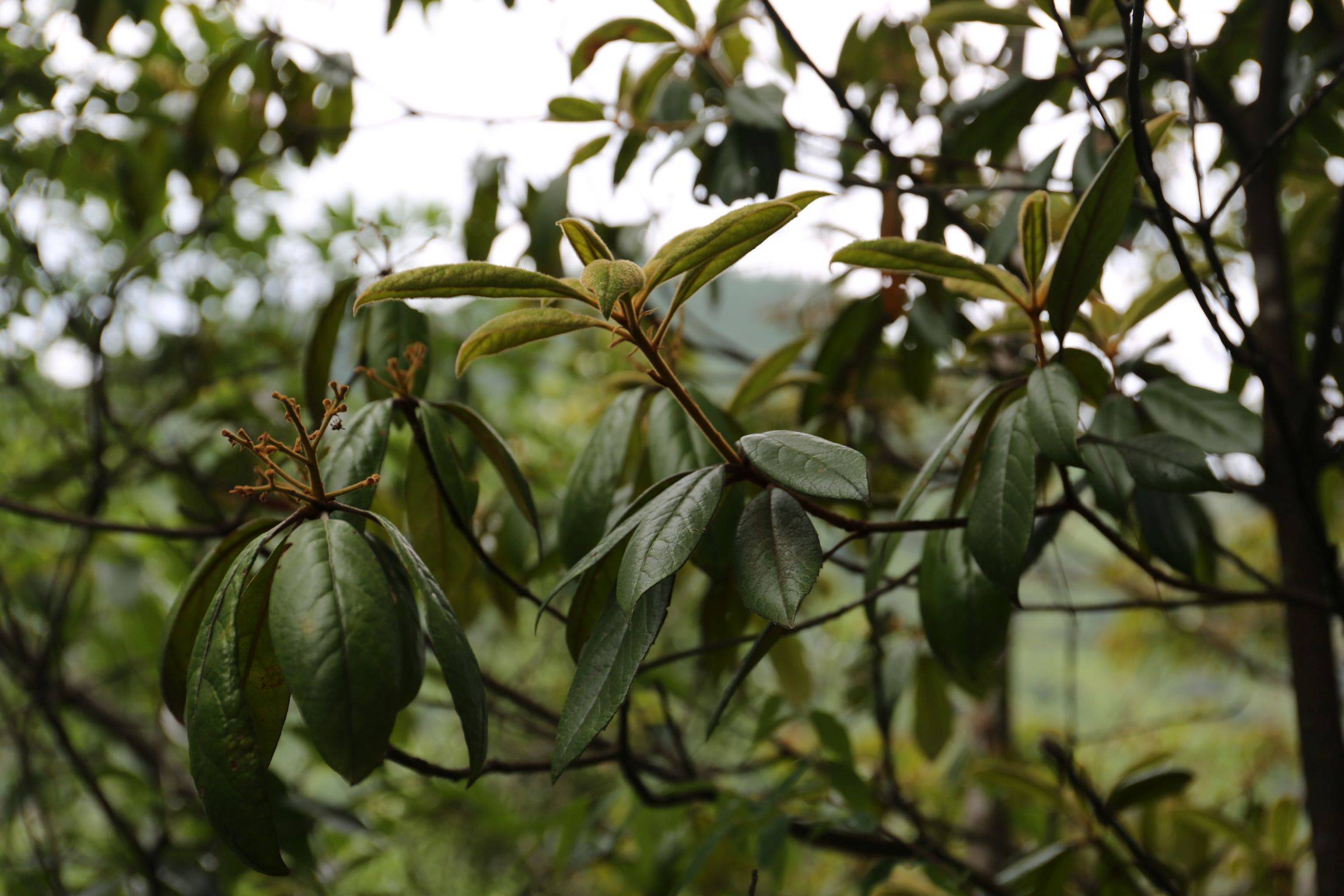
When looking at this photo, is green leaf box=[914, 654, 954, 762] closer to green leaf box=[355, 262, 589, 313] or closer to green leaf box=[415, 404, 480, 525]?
green leaf box=[415, 404, 480, 525]

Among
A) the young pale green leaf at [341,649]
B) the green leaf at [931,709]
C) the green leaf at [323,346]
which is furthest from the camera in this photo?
the green leaf at [931,709]

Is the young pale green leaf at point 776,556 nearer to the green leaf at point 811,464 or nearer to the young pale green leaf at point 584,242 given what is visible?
the green leaf at point 811,464

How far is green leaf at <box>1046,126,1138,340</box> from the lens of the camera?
50cm

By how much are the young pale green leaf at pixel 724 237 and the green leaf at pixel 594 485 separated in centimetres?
20

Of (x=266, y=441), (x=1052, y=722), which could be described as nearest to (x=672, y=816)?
(x=266, y=441)

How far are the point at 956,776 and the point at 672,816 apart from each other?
54 cm

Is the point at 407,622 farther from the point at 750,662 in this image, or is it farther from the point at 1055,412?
the point at 1055,412

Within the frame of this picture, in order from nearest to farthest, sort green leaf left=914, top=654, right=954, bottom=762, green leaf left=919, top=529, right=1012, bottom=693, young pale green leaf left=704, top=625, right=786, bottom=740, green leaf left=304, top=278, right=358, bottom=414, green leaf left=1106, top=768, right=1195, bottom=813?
young pale green leaf left=704, top=625, right=786, bottom=740
green leaf left=919, top=529, right=1012, bottom=693
green leaf left=304, top=278, right=358, bottom=414
green leaf left=1106, top=768, right=1195, bottom=813
green leaf left=914, top=654, right=954, bottom=762

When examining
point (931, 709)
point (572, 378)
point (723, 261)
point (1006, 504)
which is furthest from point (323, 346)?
point (572, 378)

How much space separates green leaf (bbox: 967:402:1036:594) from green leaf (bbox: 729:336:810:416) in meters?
0.33

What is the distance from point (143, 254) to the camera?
3.12ft

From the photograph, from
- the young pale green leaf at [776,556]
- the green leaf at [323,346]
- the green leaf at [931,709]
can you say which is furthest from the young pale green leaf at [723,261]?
the green leaf at [931,709]

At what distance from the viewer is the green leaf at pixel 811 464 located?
1.30 feet

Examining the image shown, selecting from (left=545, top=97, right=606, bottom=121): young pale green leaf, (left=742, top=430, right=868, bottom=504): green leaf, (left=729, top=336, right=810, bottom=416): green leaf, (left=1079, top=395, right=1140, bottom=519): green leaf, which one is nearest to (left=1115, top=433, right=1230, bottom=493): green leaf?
(left=1079, top=395, right=1140, bottom=519): green leaf
